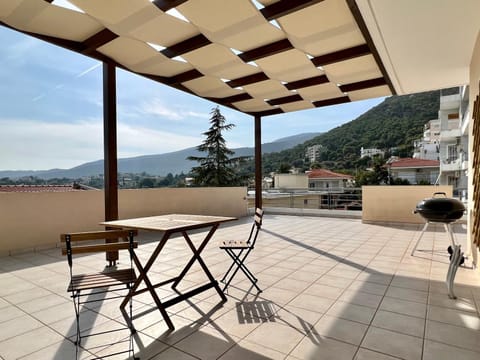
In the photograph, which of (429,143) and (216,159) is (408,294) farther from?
(429,143)

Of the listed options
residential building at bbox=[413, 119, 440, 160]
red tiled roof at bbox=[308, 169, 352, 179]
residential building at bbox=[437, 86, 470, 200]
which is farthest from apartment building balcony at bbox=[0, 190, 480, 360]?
residential building at bbox=[413, 119, 440, 160]

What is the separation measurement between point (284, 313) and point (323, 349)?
58 cm

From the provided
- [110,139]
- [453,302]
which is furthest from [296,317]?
[110,139]

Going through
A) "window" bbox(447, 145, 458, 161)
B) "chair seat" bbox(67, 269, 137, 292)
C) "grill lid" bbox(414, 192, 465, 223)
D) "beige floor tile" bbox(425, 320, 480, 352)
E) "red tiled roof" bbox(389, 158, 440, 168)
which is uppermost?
"window" bbox(447, 145, 458, 161)

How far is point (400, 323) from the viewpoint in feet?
7.44

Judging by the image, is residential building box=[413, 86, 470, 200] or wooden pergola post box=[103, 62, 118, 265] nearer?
wooden pergola post box=[103, 62, 118, 265]

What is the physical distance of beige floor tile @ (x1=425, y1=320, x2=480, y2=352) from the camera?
196 cm

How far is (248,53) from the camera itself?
3893 millimetres

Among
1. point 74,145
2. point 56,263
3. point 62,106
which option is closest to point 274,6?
point 56,263

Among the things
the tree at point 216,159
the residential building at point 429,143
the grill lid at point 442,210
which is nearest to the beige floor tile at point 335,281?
the grill lid at point 442,210

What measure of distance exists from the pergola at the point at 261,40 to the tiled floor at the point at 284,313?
160cm

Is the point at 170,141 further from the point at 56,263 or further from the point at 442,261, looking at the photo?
the point at 442,261

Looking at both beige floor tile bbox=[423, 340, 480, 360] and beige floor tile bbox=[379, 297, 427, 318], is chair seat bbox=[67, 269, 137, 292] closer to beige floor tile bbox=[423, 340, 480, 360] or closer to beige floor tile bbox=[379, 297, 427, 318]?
beige floor tile bbox=[423, 340, 480, 360]

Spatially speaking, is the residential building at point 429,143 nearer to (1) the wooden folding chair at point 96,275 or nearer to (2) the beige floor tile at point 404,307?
(2) the beige floor tile at point 404,307
